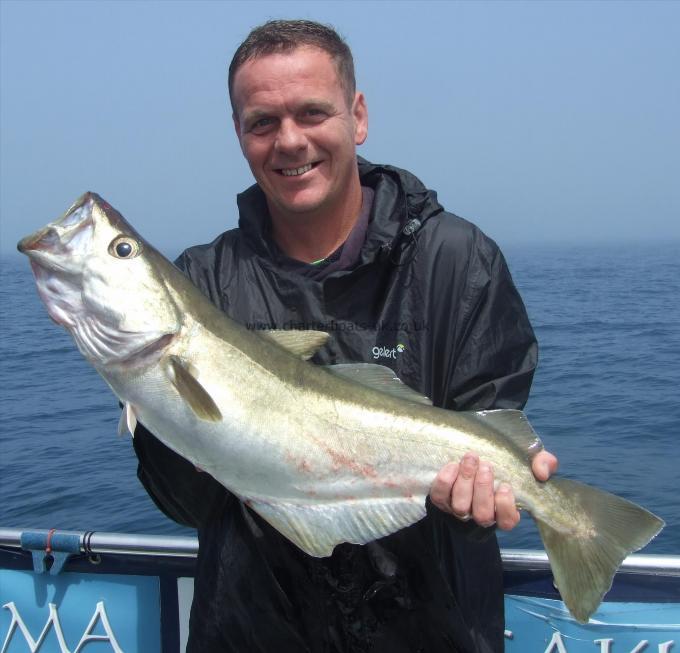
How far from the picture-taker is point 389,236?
338 cm

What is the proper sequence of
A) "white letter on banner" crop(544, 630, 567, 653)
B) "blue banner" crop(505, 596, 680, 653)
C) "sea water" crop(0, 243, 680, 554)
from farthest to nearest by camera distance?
"sea water" crop(0, 243, 680, 554)
"white letter on banner" crop(544, 630, 567, 653)
"blue banner" crop(505, 596, 680, 653)

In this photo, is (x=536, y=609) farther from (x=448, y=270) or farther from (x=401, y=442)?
(x=448, y=270)

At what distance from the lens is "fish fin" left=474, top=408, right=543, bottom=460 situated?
3.07 m

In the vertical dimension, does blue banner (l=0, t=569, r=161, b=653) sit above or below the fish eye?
below

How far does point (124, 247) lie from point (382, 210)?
1.16m

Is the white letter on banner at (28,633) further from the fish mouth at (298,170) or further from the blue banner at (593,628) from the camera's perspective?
the fish mouth at (298,170)

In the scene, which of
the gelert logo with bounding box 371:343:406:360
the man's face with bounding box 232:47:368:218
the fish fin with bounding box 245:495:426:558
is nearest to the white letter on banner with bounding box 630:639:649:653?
the fish fin with bounding box 245:495:426:558

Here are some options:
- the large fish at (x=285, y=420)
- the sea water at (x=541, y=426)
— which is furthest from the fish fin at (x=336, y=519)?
the sea water at (x=541, y=426)

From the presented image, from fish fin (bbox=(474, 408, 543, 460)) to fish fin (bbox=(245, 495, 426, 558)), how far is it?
404 mm

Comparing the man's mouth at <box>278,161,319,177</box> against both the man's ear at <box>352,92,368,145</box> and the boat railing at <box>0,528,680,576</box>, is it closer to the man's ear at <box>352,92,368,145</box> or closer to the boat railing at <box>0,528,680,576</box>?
the man's ear at <box>352,92,368,145</box>

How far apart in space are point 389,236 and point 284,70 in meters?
0.82

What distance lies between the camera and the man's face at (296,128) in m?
3.26

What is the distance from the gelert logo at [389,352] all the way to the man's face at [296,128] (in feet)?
2.25

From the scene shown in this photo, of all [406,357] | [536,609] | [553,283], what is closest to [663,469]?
[536,609]
